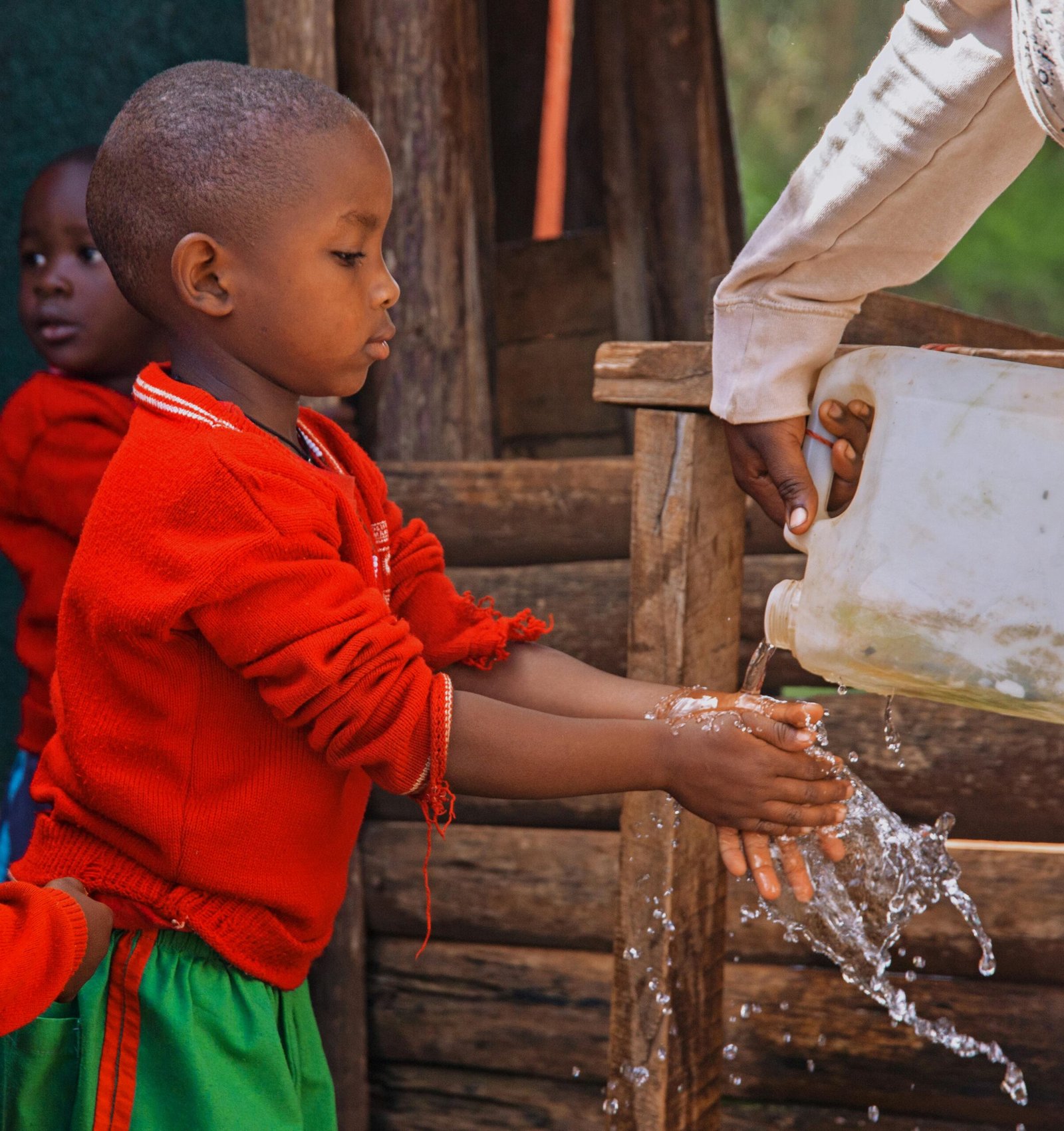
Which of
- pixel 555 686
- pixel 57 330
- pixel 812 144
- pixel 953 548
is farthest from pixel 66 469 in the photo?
pixel 812 144

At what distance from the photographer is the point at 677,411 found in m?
1.94

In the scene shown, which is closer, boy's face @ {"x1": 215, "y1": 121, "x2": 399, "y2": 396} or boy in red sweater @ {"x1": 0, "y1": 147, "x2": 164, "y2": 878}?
boy's face @ {"x1": 215, "y1": 121, "x2": 399, "y2": 396}

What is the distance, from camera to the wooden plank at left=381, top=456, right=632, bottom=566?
304 centimetres

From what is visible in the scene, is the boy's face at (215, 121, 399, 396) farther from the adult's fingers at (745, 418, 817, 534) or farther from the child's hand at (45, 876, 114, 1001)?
the child's hand at (45, 876, 114, 1001)

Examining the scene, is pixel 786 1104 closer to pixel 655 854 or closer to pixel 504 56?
pixel 655 854

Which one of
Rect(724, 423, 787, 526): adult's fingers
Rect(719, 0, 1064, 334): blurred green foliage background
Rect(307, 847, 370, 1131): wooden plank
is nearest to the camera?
Rect(724, 423, 787, 526): adult's fingers

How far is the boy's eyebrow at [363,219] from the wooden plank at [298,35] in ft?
5.21

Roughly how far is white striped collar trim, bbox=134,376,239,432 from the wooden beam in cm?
65

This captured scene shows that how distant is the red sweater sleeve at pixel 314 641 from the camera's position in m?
1.43

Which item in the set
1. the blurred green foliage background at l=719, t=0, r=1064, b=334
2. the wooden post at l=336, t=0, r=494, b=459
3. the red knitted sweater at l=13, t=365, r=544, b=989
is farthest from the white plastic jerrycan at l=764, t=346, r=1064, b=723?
the blurred green foliage background at l=719, t=0, r=1064, b=334

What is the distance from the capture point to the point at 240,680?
1564 millimetres

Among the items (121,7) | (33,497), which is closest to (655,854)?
(33,497)

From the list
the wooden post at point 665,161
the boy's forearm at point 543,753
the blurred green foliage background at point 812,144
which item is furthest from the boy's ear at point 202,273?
the blurred green foliage background at point 812,144

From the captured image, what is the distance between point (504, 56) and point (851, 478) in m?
3.32
